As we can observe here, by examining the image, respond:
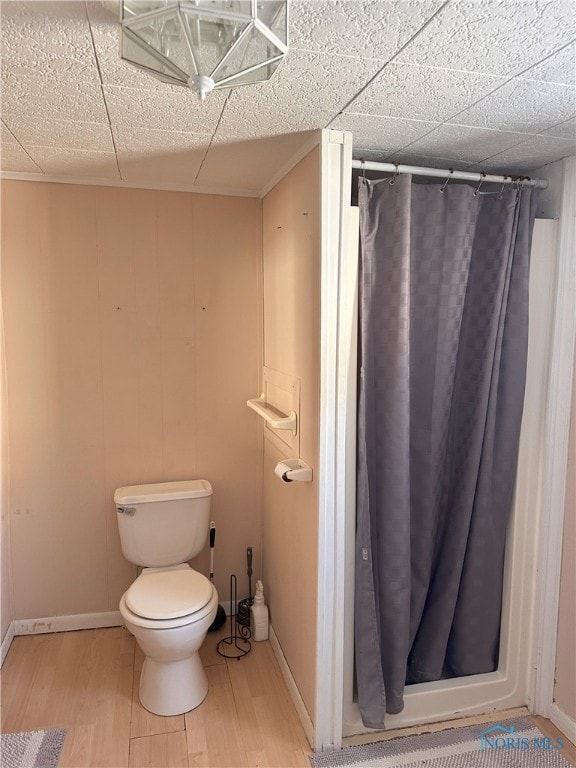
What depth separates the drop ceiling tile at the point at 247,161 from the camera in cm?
188

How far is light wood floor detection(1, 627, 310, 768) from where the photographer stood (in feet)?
6.18

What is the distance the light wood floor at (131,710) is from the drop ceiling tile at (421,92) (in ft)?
7.16

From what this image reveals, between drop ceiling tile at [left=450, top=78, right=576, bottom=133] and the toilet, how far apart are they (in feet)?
6.21

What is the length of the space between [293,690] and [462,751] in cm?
66

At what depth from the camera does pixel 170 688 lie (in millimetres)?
2088

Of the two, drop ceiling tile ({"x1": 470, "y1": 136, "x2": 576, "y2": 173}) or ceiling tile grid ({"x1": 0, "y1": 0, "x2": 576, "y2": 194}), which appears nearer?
ceiling tile grid ({"x1": 0, "y1": 0, "x2": 576, "y2": 194})

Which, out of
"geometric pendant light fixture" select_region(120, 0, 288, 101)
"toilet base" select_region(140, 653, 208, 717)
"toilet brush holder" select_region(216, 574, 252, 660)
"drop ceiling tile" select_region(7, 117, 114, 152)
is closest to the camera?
"geometric pendant light fixture" select_region(120, 0, 288, 101)

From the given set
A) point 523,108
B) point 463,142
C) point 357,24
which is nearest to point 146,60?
point 357,24

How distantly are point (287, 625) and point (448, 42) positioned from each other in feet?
7.08

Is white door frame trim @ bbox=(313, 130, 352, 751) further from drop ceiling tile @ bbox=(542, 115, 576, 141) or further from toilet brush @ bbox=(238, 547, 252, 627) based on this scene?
toilet brush @ bbox=(238, 547, 252, 627)

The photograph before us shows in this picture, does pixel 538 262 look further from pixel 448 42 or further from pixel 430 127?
pixel 448 42

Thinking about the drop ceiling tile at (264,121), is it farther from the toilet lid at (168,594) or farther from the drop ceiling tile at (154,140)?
the toilet lid at (168,594)

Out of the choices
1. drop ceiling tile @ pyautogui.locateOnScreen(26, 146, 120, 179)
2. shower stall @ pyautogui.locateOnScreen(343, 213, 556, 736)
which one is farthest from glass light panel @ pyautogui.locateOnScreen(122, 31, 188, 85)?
shower stall @ pyautogui.locateOnScreen(343, 213, 556, 736)

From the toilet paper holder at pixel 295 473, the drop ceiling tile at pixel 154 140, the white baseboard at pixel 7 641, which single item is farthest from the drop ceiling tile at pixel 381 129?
the white baseboard at pixel 7 641
